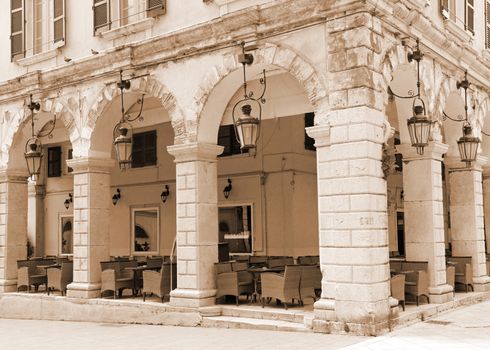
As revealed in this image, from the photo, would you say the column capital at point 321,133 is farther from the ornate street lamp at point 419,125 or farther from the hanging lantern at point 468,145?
the hanging lantern at point 468,145

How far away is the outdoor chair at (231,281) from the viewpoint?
451 inches

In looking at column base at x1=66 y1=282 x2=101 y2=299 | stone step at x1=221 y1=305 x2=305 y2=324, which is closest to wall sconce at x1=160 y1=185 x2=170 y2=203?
column base at x1=66 y1=282 x2=101 y2=299

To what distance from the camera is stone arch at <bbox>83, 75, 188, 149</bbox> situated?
1210cm

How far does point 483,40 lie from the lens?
15.0m

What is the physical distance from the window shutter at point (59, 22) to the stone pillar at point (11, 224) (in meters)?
3.46

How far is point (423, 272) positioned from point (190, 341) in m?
4.20

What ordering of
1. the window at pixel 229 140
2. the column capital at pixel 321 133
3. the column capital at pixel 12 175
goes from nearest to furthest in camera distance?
the column capital at pixel 321 133 → the column capital at pixel 12 175 → the window at pixel 229 140

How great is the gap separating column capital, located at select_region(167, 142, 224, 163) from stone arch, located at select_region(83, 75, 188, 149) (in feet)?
0.68

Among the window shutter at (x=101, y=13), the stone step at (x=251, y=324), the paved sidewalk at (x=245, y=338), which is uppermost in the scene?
the window shutter at (x=101, y=13)

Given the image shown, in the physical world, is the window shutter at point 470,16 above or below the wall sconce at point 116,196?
above

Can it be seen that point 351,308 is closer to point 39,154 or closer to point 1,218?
point 39,154

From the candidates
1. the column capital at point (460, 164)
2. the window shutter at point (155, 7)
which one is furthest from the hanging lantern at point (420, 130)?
the window shutter at point (155, 7)

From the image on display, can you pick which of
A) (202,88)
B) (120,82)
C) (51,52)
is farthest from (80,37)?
(202,88)

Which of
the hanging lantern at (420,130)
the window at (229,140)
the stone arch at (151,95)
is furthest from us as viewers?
the window at (229,140)
